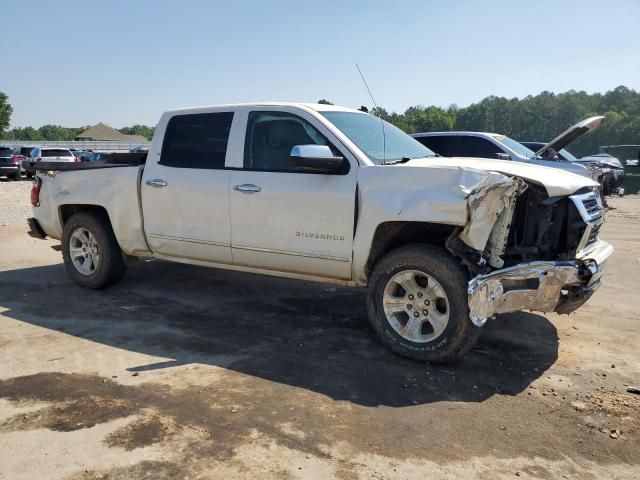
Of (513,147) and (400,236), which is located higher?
(513,147)

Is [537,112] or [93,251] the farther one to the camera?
[537,112]

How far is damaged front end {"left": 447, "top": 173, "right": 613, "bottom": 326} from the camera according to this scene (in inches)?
156

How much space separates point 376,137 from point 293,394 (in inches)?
101

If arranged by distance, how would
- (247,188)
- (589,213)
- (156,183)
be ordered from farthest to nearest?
(156,183) → (247,188) → (589,213)

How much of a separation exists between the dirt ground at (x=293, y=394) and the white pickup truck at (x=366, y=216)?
51 centimetres

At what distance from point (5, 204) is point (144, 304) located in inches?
498

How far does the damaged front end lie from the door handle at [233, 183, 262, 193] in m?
1.88

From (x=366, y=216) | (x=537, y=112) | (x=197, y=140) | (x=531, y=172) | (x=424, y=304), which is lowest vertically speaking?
(x=424, y=304)

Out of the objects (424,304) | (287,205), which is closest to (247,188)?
(287,205)

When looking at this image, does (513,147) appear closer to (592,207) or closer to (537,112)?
(592,207)

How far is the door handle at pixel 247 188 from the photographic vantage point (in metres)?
5.08

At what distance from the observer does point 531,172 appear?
4.38m

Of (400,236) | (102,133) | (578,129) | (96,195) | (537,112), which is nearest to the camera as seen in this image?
(400,236)

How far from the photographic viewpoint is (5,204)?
16.1 metres
